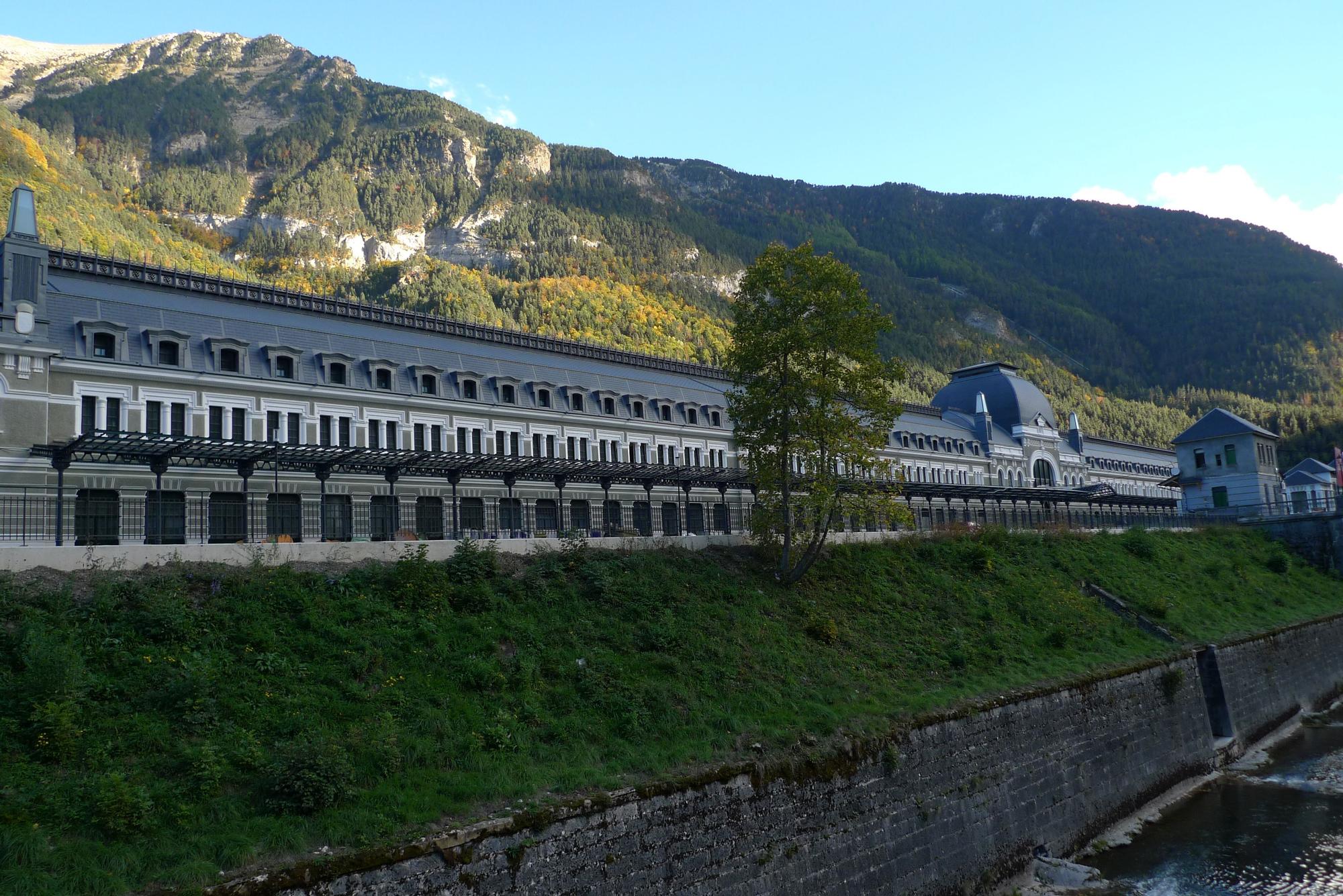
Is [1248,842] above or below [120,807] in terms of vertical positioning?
below

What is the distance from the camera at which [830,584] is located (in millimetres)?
38062

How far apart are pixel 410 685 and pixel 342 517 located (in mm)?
26954

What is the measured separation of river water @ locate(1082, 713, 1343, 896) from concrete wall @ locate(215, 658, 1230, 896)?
154cm

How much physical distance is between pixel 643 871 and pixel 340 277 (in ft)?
566

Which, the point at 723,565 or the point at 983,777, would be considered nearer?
the point at 983,777

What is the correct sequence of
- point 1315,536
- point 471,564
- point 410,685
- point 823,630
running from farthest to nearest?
1. point 1315,536
2. point 823,630
3. point 471,564
4. point 410,685

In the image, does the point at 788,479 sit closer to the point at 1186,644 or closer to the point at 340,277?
the point at 1186,644

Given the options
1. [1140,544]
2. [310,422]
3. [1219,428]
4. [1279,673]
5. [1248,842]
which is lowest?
[1248,842]

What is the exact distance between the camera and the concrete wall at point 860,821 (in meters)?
16.5

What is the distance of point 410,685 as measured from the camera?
22016 millimetres

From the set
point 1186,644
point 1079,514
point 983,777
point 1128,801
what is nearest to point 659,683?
point 983,777

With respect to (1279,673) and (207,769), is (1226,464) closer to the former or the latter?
(1279,673)

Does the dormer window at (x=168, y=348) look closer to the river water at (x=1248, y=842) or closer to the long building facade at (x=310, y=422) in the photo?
the long building facade at (x=310, y=422)

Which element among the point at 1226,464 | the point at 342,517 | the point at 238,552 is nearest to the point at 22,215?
the point at 342,517
